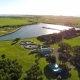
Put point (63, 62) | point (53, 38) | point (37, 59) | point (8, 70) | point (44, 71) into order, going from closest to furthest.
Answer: point (8, 70) < point (44, 71) < point (63, 62) < point (37, 59) < point (53, 38)

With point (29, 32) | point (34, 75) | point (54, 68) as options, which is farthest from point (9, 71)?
point (29, 32)

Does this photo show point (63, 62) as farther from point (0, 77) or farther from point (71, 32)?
point (71, 32)

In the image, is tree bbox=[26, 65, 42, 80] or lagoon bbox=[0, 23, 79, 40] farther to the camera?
lagoon bbox=[0, 23, 79, 40]

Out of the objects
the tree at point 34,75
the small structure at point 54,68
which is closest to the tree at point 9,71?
the tree at point 34,75

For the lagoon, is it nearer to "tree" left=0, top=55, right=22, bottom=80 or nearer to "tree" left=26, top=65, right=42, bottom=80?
"tree" left=0, top=55, right=22, bottom=80

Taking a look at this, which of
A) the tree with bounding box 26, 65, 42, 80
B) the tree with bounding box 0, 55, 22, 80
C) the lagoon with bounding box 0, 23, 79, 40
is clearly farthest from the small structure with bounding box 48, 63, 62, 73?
the lagoon with bounding box 0, 23, 79, 40

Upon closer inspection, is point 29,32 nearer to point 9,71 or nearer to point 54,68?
point 54,68

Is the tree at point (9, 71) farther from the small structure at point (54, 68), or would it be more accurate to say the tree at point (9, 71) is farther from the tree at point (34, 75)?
the small structure at point (54, 68)

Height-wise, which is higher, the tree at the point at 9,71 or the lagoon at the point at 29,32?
the tree at the point at 9,71

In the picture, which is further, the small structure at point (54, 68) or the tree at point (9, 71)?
the small structure at point (54, 68)

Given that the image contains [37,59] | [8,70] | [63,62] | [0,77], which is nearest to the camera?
[0,77]

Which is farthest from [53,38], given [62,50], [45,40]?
[62,50]
